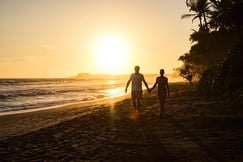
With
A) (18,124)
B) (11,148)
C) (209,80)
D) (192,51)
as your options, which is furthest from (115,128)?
(192,51)

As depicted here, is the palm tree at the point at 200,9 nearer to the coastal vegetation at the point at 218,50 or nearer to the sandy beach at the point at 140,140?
the coastal vegetation at the point at 218,50

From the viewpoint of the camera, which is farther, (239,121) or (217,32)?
(217,32)

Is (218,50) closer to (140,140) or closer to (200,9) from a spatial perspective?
(200,9)

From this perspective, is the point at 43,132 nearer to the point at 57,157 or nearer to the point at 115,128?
the point at 115,128

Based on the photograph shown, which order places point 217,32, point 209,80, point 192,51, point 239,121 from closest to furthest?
point 239,121
point 209,80
point 217,32
point 192,51

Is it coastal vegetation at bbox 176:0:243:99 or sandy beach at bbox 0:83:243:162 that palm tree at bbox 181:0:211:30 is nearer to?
coastal vegetation at bbox 176:0:243:99

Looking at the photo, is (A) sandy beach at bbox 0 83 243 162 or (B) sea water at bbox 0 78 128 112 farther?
(B) sea water at bbox 0 78 128 112

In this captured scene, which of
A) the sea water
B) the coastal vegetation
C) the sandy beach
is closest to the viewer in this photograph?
the sandy beach

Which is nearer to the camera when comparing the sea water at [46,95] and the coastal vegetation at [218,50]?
the coastal vegetation at [218,50]

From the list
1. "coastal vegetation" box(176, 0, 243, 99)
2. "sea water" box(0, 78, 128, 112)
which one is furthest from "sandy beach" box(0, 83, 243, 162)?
"sea water" box(0, 78, 128, 112)

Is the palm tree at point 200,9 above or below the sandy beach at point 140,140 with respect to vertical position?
above

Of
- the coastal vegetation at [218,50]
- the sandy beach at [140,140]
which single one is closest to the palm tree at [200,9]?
the coastal vegetation at [218,50]

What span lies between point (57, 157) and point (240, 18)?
21566mm

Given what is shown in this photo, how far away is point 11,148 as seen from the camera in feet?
30.6
